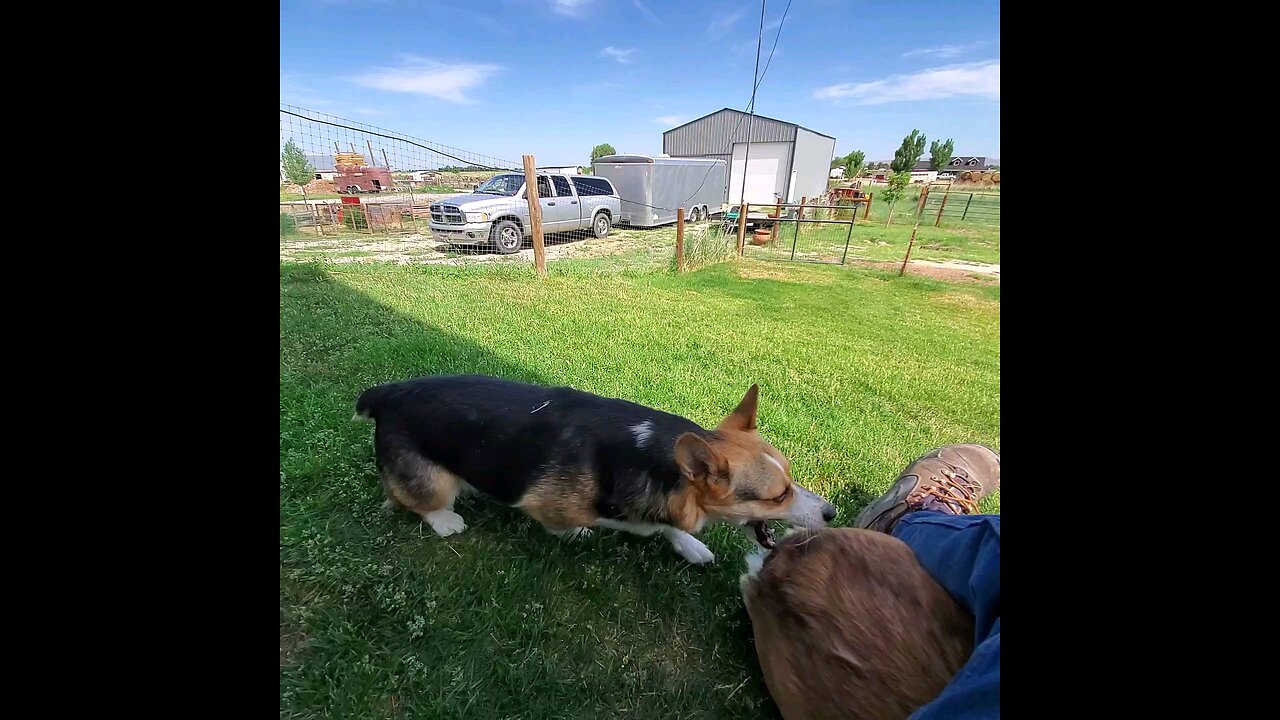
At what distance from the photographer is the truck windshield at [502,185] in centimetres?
1159

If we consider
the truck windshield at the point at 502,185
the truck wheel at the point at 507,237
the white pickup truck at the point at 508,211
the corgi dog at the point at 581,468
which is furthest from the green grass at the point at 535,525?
the truck windshield at the point at 502,185

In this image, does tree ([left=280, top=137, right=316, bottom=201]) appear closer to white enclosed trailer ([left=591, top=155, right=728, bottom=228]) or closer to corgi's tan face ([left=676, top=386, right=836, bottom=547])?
corgi's tan face ([left=676, top=386, right=836, bottom=547])

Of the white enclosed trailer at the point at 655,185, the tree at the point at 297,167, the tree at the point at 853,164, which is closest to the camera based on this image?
the tree at the point at 297,167

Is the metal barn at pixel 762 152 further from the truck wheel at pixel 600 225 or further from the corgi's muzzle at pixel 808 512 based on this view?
the corgi's muzzle at pixel 808 512

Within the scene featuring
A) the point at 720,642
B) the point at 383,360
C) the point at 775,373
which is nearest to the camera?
the point at 720,642

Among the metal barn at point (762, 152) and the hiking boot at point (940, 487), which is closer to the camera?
the hiking boot at point (940, 487)

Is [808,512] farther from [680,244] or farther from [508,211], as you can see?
[508,211]

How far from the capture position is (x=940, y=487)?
260 centimetres

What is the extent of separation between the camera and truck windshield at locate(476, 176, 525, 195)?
11.6 m

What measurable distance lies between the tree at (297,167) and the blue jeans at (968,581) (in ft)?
28.9
